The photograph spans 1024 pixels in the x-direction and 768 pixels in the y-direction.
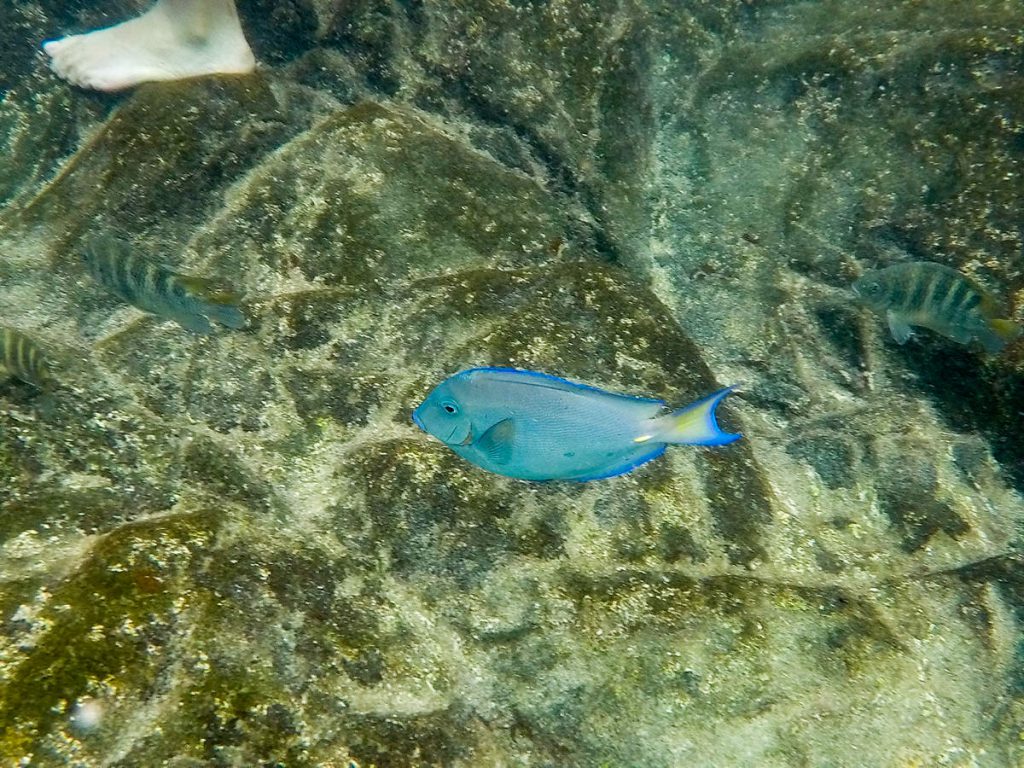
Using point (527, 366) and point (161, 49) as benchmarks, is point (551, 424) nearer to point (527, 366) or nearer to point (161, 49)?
point (527, 366)

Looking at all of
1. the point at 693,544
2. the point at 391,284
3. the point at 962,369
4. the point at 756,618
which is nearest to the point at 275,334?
the point at 391,284

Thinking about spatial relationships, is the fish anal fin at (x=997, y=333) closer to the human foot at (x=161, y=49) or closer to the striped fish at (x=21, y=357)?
the striped fish at (x=21, y=357)

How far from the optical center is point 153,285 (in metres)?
3.01

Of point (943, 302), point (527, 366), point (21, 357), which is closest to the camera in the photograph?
point (21, 357)

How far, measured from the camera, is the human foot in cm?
437

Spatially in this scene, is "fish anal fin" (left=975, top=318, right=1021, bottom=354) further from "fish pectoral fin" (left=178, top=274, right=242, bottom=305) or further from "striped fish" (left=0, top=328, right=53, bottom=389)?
"striped fish" (left=0, top=328, right=53, bottom=389)

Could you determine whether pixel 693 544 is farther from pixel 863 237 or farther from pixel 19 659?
pixel 19 659

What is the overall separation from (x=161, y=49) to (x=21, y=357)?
104 inches

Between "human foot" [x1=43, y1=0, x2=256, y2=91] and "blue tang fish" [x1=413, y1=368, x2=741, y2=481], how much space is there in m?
3.54

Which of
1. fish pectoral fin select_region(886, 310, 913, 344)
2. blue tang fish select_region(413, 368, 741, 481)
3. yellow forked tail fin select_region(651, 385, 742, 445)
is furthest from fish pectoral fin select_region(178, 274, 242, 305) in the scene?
fish pectoral fin select_region(886, 310, 913, 344)

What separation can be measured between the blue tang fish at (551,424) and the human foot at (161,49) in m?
3.54

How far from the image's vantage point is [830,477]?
3635 mm

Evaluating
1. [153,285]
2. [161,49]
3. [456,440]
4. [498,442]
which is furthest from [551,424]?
[161,49]

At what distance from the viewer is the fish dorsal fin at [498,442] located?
6.17 feet
